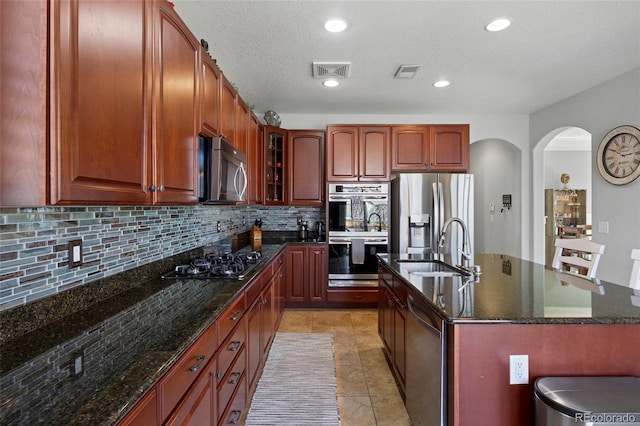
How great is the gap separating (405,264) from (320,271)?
1.83m

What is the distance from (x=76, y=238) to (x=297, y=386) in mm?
1794

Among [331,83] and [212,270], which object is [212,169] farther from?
[331,83]

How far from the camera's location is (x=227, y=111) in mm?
2506

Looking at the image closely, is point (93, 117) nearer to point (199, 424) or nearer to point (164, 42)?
point (164, 42)

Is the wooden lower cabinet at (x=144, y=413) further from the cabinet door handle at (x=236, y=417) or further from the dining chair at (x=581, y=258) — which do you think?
the dining chair at (x=581, y=258)

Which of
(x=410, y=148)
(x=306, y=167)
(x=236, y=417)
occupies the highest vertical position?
(x=410, y=148)

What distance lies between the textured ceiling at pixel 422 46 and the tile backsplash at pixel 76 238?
146 centimetres

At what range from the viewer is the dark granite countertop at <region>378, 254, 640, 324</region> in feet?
4.25

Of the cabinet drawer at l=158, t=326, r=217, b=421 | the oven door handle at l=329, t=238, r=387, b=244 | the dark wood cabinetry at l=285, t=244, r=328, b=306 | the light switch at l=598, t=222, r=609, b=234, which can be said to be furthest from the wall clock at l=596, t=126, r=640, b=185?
the cabinet drawer at l=158, t=326, r=217, b=421

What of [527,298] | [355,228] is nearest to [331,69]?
[355,228]

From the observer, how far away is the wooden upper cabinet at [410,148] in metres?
4.26

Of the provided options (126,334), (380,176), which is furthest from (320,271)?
(126,334)

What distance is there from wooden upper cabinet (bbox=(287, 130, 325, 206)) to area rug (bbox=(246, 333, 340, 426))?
1.85m

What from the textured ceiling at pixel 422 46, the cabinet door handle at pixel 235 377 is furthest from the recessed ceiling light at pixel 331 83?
the cabinet door handle at pixel 235 377
